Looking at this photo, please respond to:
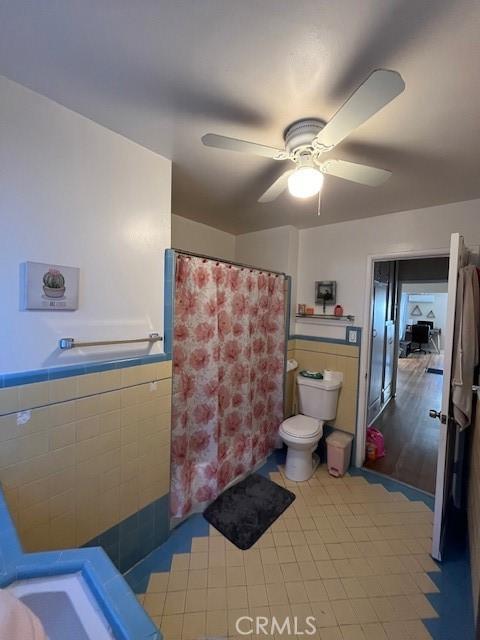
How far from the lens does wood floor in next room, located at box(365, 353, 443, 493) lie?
2.43 meters

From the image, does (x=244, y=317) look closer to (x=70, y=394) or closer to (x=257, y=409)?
(x=257, y=409)

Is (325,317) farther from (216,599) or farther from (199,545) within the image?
(216,599)

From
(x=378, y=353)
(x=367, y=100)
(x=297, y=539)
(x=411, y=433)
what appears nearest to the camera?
(x=367, y=100)

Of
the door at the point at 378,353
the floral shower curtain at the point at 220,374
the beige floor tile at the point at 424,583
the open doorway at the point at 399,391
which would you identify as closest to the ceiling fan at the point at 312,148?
the floral shower curtain at the point at 220,374

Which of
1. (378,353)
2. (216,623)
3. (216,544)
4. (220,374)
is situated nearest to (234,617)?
(216,623)

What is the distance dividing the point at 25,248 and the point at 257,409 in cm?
196

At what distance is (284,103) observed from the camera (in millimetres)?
1085

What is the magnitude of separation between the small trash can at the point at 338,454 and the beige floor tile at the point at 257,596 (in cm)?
116

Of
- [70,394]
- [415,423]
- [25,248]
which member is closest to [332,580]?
[70,394]

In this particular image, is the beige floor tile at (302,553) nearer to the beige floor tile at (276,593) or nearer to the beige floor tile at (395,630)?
the beige floor tile at (276,593)

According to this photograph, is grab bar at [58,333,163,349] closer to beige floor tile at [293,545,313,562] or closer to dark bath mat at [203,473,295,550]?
dark bath mat at [203,473,295,550]

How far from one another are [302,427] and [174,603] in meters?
1.38

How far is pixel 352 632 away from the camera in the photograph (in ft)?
4.03

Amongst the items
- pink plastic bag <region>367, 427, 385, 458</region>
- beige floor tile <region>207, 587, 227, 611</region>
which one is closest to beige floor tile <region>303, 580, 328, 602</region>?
beige floor tile <region>207, 587, 227, 611</region>
